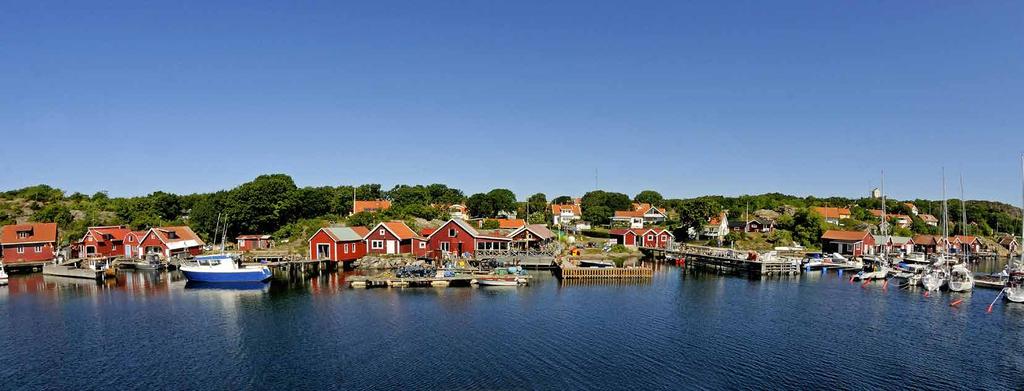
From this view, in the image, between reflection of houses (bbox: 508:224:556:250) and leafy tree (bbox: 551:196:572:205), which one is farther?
leafy tree (bbox: 551:196:572:205)

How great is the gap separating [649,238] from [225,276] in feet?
178

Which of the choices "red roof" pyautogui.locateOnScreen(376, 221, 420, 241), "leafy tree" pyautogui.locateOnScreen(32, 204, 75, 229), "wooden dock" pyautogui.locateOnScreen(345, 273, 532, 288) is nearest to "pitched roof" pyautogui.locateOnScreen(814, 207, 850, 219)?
"red roof" pyautogui.locateOnScreen(376, 221, 420, 241)

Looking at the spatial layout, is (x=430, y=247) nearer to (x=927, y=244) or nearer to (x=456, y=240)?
(x=456, y=240)

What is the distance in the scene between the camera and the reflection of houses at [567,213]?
118781mm

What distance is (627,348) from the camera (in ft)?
92.7

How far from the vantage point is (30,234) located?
192 ft

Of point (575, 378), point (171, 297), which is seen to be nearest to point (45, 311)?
point (171, 297)

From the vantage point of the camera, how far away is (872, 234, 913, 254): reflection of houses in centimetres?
7544

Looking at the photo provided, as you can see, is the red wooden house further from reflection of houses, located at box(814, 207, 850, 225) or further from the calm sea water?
reflection of houses, located at box(814, 207, 850, 225)

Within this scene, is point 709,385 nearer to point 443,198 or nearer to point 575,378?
point 575,378

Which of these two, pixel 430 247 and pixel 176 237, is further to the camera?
pixel 176 237

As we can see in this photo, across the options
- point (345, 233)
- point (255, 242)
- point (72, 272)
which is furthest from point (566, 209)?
point (72, 272)

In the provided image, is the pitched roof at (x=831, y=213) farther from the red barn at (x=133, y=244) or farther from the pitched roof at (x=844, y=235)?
the red barn at (x=133, y=244)

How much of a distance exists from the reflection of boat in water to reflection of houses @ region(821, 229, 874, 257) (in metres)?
69.5
